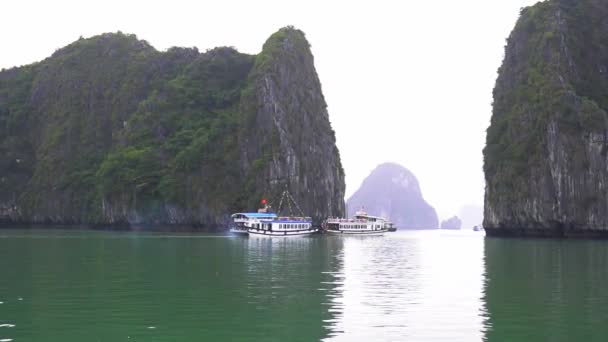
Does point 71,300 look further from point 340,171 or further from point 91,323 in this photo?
Result: point 340,171

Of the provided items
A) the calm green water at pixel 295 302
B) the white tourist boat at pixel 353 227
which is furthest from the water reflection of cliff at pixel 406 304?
the white tourist boat at pixel 353 227

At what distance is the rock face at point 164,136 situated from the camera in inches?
5704

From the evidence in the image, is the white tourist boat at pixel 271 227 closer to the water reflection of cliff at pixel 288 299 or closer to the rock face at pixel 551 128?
the rock face at pixel 551 128

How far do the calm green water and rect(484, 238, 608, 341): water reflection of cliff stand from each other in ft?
0.16

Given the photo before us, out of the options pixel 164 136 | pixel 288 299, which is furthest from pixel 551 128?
pixel 288 299

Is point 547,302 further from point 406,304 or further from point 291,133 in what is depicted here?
point 291,133

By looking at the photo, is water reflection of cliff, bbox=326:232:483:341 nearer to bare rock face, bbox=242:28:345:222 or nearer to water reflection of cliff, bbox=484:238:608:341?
water reflection of cliff, bbox=484:238:608:341

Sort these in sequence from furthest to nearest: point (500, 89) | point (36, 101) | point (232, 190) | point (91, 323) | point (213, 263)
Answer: point (36, 101) → point (232, 190) → point (500, 89) → point (213, 263) → point (91, 323)

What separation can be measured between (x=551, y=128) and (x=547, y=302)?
9331 centimetres

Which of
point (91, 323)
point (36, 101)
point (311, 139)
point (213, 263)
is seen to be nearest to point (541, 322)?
point (91, 323)

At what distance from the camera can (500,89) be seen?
136m

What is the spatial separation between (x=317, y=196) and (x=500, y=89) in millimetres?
41242

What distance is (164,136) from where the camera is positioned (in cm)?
16250

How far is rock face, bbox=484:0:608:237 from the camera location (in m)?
110
